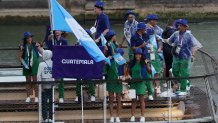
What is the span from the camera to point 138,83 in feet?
31.2

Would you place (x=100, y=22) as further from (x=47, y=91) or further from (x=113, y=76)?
(x=47, y=91)

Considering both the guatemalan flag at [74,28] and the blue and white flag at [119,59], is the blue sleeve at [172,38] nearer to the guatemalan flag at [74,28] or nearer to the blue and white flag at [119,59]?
A: the blue and white flag at [119,59]

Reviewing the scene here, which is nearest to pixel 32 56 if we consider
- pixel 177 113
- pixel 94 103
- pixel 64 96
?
pixel 64 96

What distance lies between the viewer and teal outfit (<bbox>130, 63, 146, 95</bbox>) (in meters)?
9.55

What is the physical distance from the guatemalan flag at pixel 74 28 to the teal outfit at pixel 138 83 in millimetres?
543

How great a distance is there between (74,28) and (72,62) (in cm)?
59

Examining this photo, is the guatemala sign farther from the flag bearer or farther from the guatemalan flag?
the flag bearer

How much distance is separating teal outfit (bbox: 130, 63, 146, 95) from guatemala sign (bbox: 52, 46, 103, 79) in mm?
881

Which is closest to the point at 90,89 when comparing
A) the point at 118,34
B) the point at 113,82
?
the point at 113,82

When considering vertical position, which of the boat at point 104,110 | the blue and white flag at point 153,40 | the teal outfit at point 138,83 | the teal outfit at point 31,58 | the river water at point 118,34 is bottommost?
the boat at point 104,110

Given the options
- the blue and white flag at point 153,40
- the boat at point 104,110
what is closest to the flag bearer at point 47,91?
the boat at point 104,110

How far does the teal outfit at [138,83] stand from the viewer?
9547mm

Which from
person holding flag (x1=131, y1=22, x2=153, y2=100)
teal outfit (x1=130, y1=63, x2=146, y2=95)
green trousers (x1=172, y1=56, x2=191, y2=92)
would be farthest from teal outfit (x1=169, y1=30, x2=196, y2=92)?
teal outfit (x1=130, y1=63, x2=146, y2=95)

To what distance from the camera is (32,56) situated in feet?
35.2
